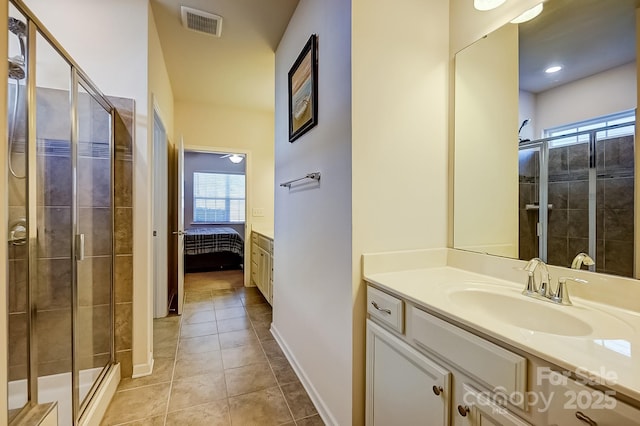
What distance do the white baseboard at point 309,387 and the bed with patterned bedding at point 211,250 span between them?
121 inches

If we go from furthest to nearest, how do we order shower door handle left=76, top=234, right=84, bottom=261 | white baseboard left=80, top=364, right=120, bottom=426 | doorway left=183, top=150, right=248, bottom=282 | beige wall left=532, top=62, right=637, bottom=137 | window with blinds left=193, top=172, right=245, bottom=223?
1. window with blinds left=193, top=172, right=245, bottom=223
2. doorway left=183, top=150, right=248, bottom=282
3. shower door handle left=76, top=234, right=84, bottom=261
4. white baseboard left=80, top=364, right=120, bottom=426
5. beige wall left=532, top=62, right=637, bottom=137

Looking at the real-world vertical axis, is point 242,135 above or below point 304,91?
above

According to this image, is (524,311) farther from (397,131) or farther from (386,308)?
(397,131)

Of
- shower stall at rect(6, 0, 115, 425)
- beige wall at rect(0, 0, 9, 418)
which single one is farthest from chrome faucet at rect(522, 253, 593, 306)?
shower stall at rect(6, 0, 115, 425)

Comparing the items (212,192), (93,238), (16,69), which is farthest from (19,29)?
(212,192)

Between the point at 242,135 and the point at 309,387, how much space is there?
11.6ft

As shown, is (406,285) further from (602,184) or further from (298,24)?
(298,24)

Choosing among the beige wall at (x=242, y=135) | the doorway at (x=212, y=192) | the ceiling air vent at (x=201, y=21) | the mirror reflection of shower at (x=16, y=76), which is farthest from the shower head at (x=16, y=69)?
the doorway at (x=212, y=192)

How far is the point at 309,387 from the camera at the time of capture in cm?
186

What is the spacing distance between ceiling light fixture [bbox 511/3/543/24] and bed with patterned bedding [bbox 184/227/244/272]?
479 cm

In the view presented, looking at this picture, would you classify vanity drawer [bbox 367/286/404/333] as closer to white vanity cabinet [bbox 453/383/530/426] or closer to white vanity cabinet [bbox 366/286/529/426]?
white vanity cabinet [bbox 366/286/529/426]

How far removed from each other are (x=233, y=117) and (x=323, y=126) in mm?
3048

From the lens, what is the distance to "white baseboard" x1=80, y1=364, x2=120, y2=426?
4.99 feet

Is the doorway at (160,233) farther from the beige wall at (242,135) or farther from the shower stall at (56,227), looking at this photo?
the shower stall at (56,227)
